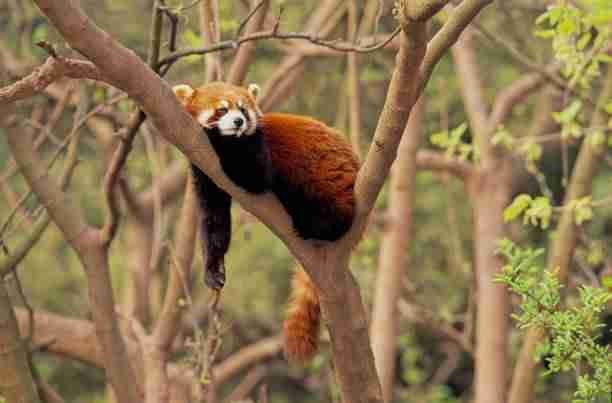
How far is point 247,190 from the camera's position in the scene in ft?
10.7

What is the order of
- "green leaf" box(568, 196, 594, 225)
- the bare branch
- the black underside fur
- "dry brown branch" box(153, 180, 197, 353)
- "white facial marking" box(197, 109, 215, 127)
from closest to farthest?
the bare branch
the black underside fur
"white facial marking" box(197, 109, 215, 127)
"green leaf" box(568, 196, 594, 225)
"dry brown branch" box(153, 180, 197, 353)

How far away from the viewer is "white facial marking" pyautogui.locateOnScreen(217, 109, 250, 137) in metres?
3.54

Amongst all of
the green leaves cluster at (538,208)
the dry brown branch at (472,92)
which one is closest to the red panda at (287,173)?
the green leaves cluster at (538,208)

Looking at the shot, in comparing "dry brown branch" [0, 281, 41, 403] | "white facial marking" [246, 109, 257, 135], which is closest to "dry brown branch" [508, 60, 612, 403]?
"white facial marking" [246, 109, 257, 135]

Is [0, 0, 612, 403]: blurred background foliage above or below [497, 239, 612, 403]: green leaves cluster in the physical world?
below

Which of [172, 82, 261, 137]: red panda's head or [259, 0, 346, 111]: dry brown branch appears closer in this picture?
[172, 82, 261, 137]: red panda's head

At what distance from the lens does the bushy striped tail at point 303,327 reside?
3.82 metres

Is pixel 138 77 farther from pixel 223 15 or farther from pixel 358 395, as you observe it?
pixel 223 15

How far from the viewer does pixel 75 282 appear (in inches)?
405

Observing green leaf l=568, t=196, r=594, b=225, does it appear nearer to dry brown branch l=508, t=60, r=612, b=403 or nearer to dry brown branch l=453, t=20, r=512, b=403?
dry brown branch l=508, t=60, r=612, b=403

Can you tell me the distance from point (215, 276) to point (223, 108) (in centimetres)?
74

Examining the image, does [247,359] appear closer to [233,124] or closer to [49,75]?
[233,124]

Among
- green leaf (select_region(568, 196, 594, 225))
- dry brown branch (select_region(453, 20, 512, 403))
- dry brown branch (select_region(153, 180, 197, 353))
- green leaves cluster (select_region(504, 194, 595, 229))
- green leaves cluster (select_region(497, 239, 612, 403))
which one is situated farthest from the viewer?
dry brown branch (select_region(453, 20, 512, 403))

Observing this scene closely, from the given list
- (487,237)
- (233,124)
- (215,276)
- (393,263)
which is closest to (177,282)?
(215,276)
